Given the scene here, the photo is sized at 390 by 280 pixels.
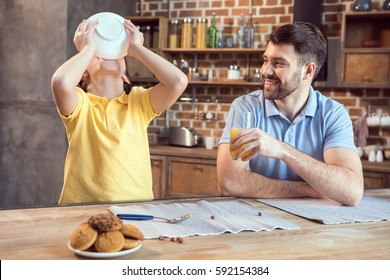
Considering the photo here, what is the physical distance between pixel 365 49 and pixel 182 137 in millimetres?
1607

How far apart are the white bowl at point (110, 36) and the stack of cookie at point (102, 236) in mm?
812

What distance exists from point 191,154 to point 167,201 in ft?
7.57

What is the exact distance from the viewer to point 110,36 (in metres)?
1.76

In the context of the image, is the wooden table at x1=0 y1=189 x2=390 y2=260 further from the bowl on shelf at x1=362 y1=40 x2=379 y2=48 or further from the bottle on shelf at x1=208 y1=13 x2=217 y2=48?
the bottle on shelf at x1=208 y1=13 x2=217 y2=48

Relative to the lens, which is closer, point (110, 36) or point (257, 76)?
point (110, 36)

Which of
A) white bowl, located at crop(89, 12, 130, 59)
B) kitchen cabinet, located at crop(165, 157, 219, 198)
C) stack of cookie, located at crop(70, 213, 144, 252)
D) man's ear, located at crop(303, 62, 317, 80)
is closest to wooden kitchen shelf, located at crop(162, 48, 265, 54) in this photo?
kitchen cabinet, located at crop(165, 157, 219, 198)

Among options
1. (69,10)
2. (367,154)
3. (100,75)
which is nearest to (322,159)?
(100,75)

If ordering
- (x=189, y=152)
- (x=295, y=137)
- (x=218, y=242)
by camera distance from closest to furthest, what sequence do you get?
(x=218, y=242) < (x=295, y=137) < (x=189, y=152)

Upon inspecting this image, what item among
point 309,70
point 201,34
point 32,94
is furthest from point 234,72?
point 309,70

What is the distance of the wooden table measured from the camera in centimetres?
115

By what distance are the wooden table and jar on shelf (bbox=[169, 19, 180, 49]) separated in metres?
3.12

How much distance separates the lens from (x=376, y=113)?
4.02m

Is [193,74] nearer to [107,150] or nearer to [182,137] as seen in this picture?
[182,137]
